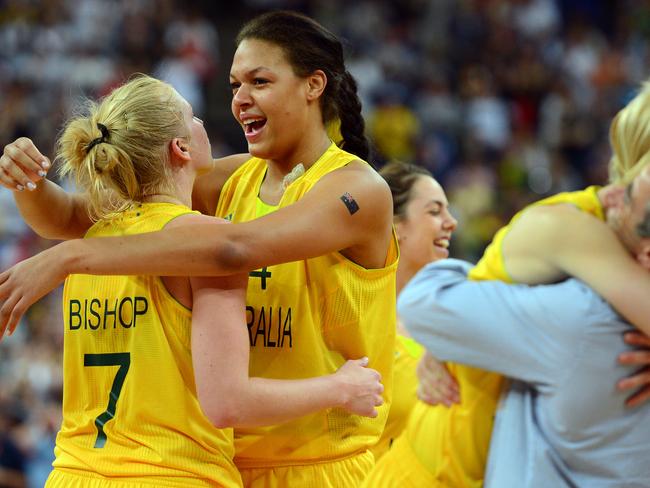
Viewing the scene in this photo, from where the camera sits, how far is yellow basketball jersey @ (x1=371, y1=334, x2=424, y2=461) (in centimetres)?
409

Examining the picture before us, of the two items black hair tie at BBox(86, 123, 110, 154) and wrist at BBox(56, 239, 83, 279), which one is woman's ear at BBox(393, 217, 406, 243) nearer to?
black hair tie at BBox(86, 123, 110, 154)

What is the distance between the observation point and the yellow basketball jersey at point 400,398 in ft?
13.4

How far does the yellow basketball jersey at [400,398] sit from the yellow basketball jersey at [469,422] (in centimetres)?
66

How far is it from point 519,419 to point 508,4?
40.4 ft

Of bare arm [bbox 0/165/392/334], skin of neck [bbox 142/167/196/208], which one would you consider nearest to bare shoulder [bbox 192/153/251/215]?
skin of neck [bbox 142/167/196/208]

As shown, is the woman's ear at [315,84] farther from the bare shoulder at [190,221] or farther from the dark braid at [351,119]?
the bare shoulder at [190,221]

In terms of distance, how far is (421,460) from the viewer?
3.43 metres

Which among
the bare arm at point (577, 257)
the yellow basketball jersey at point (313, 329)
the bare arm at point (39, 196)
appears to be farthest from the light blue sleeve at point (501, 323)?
the bare arm at point (39, 196)

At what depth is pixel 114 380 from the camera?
2.70 m

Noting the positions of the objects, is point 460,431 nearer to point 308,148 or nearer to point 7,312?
point 308,148

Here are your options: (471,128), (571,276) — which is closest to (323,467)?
(571,276)

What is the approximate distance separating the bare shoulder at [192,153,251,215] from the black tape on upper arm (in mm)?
721

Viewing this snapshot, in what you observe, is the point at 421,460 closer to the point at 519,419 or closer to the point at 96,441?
the point at 519,419

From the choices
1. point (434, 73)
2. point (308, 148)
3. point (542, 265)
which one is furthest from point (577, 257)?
point (434, 73)
